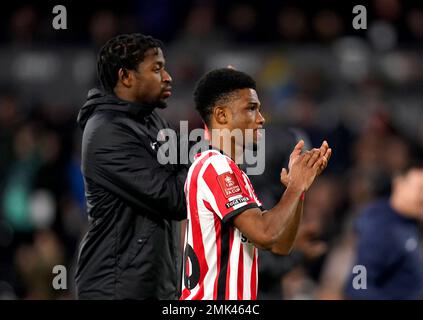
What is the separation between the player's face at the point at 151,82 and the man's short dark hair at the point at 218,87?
0.50m

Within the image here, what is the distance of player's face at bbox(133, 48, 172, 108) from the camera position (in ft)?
15.5

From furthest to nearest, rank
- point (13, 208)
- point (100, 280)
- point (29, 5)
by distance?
point (29, 5) → point (13, 208) → point (100, 280)

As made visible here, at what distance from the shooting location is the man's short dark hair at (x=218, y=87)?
419 centimetres

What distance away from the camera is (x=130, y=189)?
14.8ft

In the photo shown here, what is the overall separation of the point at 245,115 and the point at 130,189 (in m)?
0.74

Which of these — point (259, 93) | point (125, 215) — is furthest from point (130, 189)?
point (259, 93)

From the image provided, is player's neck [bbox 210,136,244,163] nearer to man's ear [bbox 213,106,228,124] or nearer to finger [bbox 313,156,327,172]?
man's ear [bbox 213,106,228,124]

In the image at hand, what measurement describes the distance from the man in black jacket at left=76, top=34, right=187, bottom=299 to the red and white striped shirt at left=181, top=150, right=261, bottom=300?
1.28ft

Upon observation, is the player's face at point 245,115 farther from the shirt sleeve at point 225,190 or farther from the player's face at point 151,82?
the player's face at point 151,82
